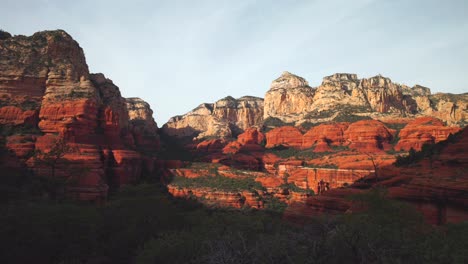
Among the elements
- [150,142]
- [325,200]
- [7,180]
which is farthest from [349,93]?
[7,180]

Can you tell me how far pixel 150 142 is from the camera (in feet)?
270

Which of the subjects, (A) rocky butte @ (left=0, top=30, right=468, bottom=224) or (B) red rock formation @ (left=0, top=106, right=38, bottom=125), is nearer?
(A) rocky butte @ (left=0, top=30, right=468, bottom=224)

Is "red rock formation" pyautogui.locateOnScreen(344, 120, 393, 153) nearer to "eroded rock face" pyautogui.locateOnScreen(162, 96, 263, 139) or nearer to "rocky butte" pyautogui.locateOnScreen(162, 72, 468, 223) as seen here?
"rocky butte" pyautogui.locateOnScreen(162, 72, 468, 223)

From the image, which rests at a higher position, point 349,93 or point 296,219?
point 349,93

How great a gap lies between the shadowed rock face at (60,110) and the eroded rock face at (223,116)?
74749mm

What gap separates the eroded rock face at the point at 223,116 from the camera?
141500 mm

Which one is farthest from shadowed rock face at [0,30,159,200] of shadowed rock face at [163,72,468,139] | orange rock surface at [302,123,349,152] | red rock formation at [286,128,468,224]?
shadowed rock face at [163,72,468,139]

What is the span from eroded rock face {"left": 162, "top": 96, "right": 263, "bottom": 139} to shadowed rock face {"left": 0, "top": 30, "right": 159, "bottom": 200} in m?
74.7

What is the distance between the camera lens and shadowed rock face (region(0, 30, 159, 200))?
1724 inches

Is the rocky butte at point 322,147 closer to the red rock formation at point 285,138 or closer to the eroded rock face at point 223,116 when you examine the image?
the red rock formation at point 285,138

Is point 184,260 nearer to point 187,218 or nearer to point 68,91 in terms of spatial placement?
point 187,218

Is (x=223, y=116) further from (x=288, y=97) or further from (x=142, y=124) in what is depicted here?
(x=142, y=124)

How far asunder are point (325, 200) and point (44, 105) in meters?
42.5

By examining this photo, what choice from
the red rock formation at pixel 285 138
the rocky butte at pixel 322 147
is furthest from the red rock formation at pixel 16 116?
the red rock formation at pixel 285 138
